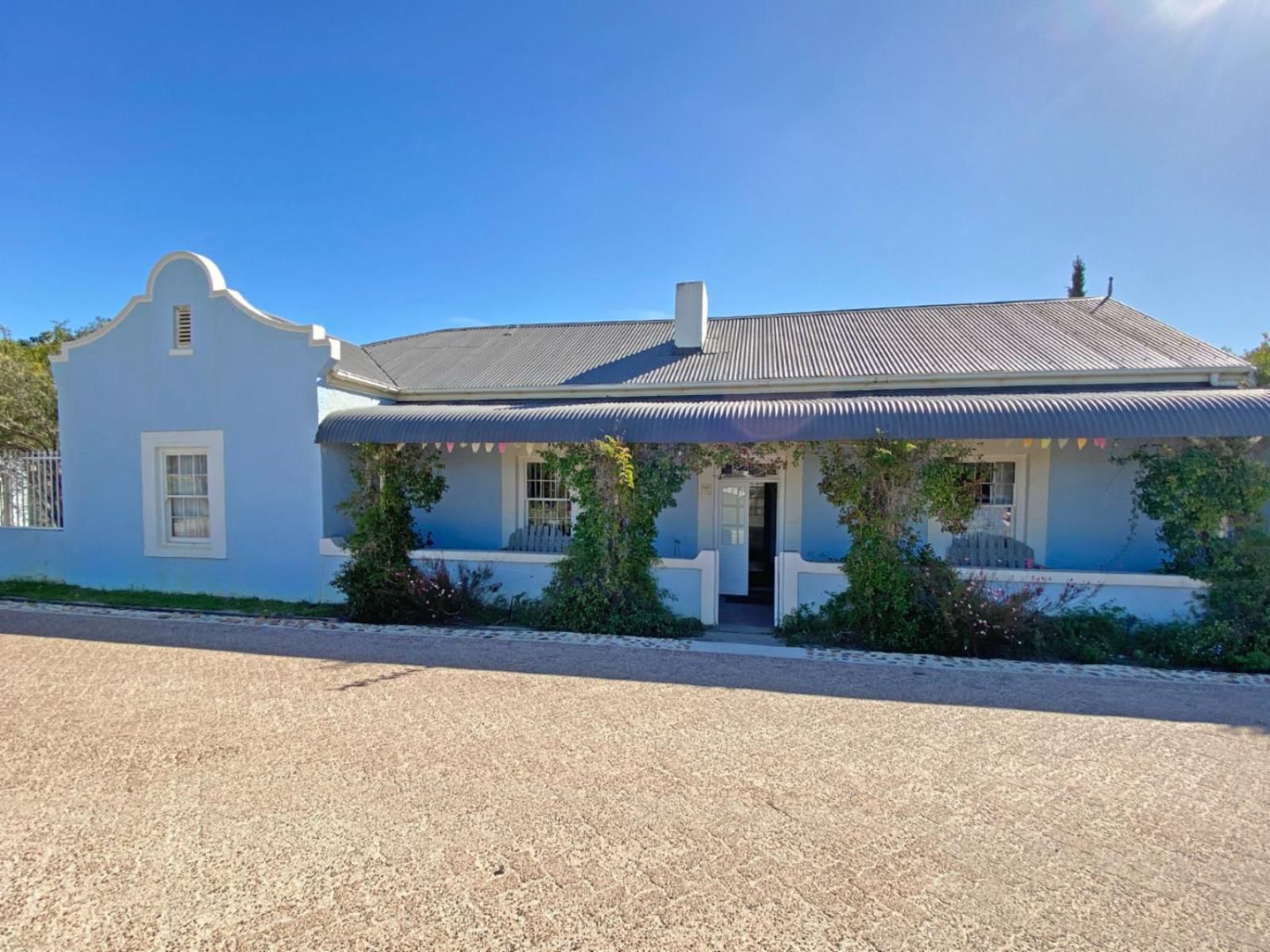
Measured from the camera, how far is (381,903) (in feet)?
9.91

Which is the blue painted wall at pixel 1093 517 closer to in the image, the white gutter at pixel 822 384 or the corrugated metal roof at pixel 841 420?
the white gutter at pixel 822 384

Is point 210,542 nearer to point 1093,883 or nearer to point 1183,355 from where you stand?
point 1093,883

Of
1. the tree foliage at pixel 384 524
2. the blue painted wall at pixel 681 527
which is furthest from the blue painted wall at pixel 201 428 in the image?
the blue painted wall at pixel 681 527

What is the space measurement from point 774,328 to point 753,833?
12.7 m

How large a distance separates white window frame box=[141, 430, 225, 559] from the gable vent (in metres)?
1.50

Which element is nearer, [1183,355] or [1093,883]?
[1093,883]

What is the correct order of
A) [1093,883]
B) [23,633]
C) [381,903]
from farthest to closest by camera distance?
[23,633] → [1093,883] → [381,903]

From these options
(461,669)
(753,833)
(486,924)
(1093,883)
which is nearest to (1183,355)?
(1093,883)

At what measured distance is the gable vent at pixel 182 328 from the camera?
10586mm

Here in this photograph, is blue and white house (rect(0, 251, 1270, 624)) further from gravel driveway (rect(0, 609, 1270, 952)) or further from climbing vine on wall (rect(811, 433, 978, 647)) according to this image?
gravel driveway (rect(0, 609, 1270, 952))

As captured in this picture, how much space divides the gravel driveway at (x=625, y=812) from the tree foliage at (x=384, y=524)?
2609mm

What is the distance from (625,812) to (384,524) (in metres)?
6.90

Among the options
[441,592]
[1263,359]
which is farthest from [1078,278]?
[441,592]

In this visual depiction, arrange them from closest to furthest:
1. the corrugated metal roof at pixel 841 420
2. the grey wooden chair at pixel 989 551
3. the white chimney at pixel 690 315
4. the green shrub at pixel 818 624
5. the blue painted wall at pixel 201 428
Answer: the corrugated metal roof at pixel 841 420 < the green shrub at pixel 818 624 < the blue painted wall at pixel 201 428 < the grey wooden chair at pixel 989 551 < the white chimney at pixel 690 315
